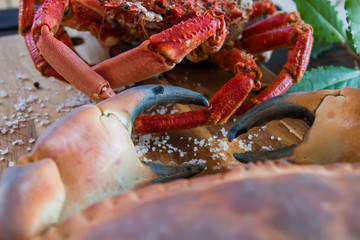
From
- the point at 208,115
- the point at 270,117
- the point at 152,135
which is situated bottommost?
the point at 152,135

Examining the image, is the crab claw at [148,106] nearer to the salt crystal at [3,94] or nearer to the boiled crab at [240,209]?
the boiled crab at [240,209]

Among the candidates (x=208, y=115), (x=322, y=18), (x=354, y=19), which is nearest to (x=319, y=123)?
(x=208, y=115)

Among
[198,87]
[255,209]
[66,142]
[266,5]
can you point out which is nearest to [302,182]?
[255,209]

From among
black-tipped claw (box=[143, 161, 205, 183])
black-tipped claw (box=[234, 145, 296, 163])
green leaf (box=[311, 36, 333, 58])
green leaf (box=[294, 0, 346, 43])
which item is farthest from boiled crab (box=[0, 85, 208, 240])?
green leaf (box=[311, 36, 333, 58])

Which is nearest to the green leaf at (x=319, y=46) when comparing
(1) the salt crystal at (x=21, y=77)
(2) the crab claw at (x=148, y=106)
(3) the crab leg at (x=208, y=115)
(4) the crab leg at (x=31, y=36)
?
(3) the crab leg at (x=208, y=115)

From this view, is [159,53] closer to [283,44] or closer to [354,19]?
[283,44]

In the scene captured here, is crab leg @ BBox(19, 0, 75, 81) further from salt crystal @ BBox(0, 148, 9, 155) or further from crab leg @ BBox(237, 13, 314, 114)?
crab leg @ BBox(237, 13, 314, 114)

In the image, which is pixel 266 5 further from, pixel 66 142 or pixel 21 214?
pixel 21 214
